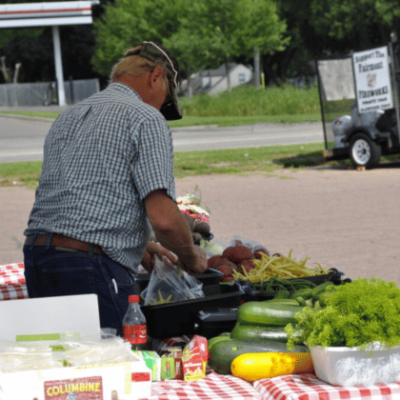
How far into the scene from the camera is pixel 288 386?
2432 mm

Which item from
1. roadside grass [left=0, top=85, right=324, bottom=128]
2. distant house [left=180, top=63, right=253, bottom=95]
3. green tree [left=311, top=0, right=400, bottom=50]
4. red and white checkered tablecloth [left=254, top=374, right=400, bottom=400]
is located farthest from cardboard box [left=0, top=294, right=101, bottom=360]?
distant house [left=180, top=63, right=253, bottom=95]

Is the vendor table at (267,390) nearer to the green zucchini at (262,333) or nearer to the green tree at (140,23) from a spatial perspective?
the green zucchini at (262,333)

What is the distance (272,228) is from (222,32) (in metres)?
34.5

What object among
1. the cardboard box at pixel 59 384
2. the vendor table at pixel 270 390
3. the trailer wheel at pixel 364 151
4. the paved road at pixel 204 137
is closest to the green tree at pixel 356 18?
the paved road at pixel 204 137

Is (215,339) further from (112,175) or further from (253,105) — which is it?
(253,105)

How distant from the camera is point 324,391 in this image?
234 cm

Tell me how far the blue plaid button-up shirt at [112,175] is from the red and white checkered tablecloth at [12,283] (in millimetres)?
1680

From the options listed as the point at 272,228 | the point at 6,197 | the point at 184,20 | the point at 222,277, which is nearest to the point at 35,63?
the point at 184,20

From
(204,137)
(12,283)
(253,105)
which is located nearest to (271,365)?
(12,283)

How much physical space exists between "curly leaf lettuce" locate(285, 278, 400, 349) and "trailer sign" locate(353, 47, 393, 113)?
39.4 feet

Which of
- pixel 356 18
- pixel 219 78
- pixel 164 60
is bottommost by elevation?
pixel 164 60

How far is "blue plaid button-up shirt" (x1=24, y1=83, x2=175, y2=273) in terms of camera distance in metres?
2.67

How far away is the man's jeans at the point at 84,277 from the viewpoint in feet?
9.02

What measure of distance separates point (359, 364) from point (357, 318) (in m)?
0.16
